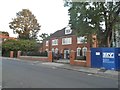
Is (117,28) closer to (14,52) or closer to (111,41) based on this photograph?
(111,41)

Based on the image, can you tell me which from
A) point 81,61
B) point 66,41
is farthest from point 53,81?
point 66,41

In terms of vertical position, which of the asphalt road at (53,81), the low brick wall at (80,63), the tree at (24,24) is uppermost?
the tree at (24,24)

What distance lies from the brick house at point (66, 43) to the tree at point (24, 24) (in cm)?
1455

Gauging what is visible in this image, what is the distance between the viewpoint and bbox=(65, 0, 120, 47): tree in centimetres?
3120

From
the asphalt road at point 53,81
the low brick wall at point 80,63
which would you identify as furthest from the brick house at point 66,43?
the asphalt road at point 53,81

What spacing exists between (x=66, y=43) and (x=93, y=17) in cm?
3348

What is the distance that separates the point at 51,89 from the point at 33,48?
60577 millimetres

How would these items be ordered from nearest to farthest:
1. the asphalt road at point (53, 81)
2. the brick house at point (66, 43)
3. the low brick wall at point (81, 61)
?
the asphalt road at point (53, 81)
the low brick wall at point (81, 61)
the brick house at point (66, 43)

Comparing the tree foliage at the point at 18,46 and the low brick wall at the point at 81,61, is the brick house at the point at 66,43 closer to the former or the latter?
the tree foliage at the point at 18,46

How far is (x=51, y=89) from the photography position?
38.2ft

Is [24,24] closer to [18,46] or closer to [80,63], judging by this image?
[18,46]

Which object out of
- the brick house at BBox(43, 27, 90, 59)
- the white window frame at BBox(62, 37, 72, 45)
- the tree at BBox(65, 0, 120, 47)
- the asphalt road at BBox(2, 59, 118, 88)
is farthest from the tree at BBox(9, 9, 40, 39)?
the asphalt road at BBox(2, 59, 118, 88)

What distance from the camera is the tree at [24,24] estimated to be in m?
85.7

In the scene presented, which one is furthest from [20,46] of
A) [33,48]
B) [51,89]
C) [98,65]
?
[51,89]
